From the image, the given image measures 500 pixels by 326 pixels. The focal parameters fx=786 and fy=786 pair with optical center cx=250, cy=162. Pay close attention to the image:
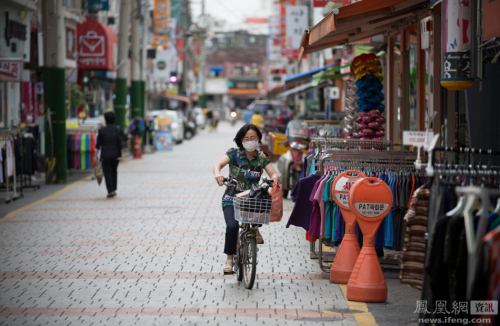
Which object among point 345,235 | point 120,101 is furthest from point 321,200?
point 120,101

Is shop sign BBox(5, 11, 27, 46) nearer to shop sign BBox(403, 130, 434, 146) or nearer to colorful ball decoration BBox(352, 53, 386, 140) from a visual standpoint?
colorful ball decoration BBox(352, 53, 386, 140)

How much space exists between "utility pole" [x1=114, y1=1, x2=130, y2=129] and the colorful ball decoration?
55.9 feet

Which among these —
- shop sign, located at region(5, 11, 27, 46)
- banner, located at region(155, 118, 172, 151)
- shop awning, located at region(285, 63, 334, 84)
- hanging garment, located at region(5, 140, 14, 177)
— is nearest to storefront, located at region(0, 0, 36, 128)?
shop sign, located at region(5, 11, 27, 46)

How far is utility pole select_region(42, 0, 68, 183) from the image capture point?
62.7 ft

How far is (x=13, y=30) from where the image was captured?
21859mm

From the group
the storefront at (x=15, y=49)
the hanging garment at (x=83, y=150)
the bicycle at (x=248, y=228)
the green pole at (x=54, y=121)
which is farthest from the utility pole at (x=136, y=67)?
the bicycle at (x=248, y=228)

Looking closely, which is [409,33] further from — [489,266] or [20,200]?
[489,266]

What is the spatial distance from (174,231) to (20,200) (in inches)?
207

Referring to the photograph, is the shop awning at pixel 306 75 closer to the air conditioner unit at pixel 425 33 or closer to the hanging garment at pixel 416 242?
the air conditioner unit at pixel 425 33

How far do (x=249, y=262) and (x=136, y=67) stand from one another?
27.2 m

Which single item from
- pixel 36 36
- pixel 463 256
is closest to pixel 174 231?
pixel 463 256

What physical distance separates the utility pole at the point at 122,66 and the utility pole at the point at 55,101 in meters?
9.44

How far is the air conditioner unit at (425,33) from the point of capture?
37.6 ft

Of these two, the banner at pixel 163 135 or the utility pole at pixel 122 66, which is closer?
the utility pole at pixel 122 66
